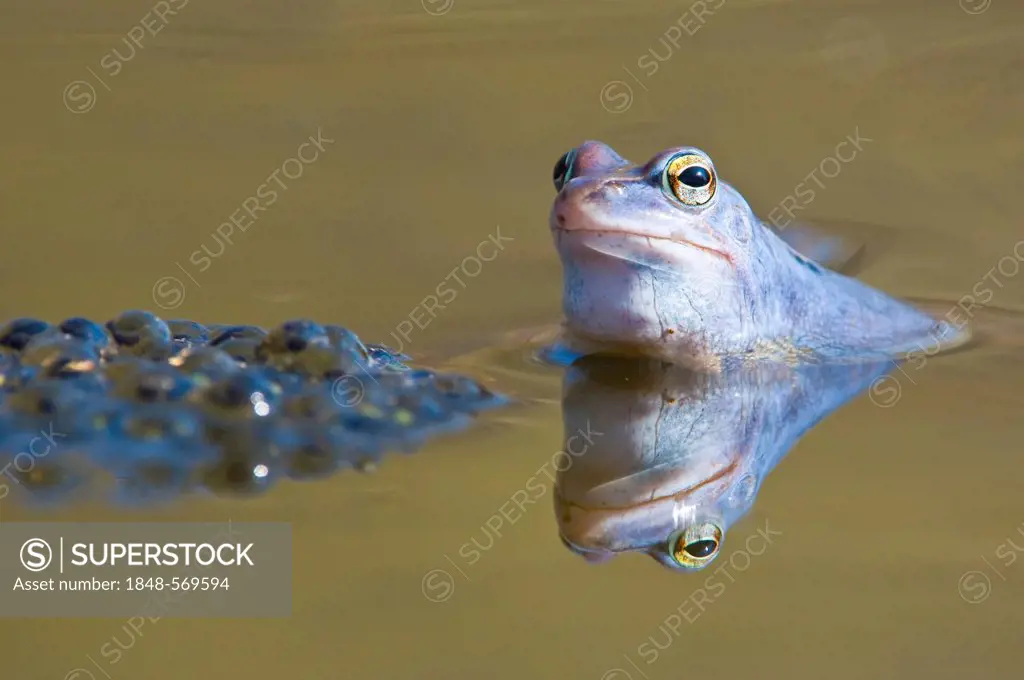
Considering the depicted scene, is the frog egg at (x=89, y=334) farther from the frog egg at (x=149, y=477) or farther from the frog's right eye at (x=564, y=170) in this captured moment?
the frog's right eye at (x=564, y=170)

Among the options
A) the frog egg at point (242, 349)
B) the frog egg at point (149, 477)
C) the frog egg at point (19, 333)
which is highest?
the frog egg at point (19, 333)

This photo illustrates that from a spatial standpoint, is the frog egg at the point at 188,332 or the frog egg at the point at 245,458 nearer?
the frog egg at the point at 245,458

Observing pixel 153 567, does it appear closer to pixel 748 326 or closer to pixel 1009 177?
pixel 748 326

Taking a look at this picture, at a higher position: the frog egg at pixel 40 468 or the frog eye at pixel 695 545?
the frog egg at pixel 40 468

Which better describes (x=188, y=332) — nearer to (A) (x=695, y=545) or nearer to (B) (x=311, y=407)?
(B) (x=311, y=407)

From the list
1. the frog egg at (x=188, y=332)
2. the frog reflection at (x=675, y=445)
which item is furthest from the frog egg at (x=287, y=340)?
the frog reflection at (x=675, y=445)

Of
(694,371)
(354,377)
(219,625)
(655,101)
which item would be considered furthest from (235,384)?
(655,101)

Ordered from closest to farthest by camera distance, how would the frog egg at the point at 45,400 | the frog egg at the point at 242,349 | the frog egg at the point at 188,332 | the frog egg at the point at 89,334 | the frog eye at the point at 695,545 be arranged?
the frog eye at the point at 695,545 < the frog egg at the point at 45,400 < the frog egg at the point at 89,334 < the frog egg at the point at 242,349 < the frog egg at the point at 188,332
